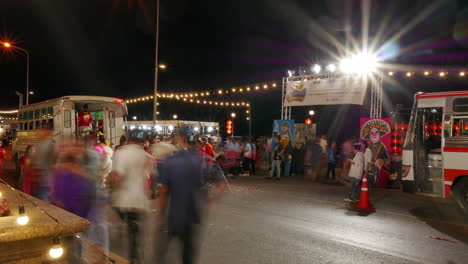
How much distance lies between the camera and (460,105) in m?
8.75

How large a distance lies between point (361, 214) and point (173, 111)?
5643 cm

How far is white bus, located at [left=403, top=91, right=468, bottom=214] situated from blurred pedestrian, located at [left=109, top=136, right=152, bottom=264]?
7454 mm

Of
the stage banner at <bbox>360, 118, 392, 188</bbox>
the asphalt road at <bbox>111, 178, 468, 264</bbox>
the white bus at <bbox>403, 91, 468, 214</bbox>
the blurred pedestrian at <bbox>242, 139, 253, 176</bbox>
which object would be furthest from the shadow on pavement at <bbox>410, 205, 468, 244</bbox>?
the blurred pedestrian at <bbox>242, 139, 253, 176</bbox>

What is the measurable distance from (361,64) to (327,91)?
1.92 meters

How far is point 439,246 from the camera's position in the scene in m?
6.11

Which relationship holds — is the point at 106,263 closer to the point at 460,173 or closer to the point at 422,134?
the point at 460,173

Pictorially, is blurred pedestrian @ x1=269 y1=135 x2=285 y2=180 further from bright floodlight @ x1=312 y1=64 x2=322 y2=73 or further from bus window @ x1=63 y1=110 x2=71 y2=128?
bus window @ x1=63 y1=110 x2=71 y2=128

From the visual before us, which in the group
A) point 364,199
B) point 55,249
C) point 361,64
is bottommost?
point 364,199

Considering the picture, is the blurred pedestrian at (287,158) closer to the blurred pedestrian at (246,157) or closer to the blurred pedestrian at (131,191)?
the blurred pedestrian at (246,157)

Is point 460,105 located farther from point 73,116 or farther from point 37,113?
point 37,113

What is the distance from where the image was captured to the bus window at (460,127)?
28.2 ft

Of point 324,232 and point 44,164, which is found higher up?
point 44,164

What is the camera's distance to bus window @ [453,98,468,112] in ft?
28.5

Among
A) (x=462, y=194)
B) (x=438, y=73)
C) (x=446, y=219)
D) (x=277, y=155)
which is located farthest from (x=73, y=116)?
(x=438, y=73)
